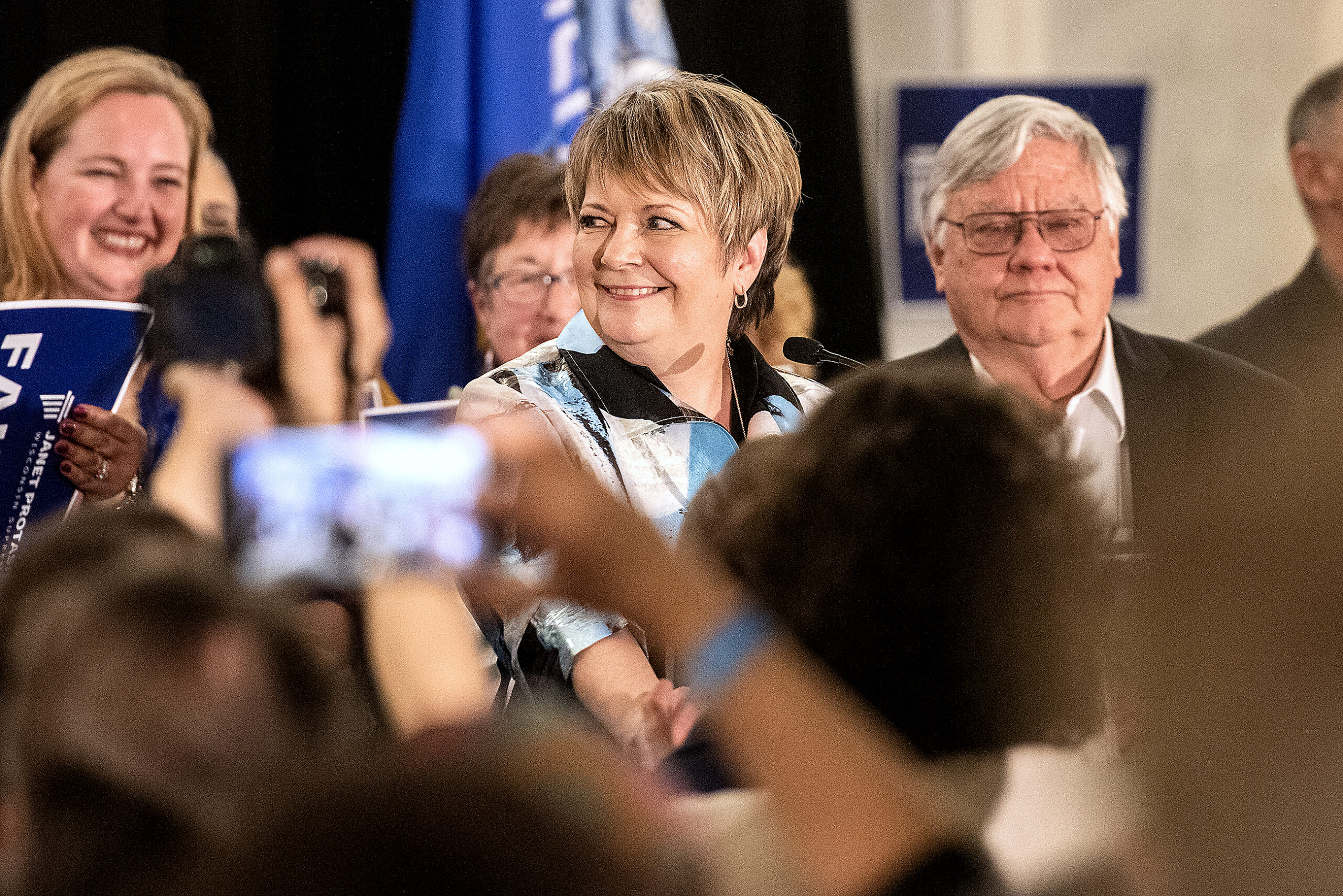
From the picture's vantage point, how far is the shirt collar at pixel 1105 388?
2.09 meters

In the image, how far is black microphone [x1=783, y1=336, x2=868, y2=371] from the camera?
6.24ft

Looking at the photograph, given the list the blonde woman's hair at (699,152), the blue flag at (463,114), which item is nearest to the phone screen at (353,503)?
the blonde woman's hair at (699,152)

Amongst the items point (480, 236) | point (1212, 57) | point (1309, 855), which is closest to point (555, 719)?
point (1309, 855)

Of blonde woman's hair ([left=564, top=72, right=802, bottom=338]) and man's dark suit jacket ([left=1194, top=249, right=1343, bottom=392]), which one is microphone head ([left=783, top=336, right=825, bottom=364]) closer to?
blonde woman's hair ([left=564, top=72, right=802, bottom=338])

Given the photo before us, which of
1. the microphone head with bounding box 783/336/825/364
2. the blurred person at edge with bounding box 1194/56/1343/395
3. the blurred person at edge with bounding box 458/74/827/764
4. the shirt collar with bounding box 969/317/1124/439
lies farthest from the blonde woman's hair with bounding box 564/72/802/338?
the blurred person at edge with bounding box 1194/56/1343/395

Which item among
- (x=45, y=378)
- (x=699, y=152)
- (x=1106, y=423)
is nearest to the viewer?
(x=699, y=152)

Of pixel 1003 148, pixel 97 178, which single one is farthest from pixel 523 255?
pixel 1003 148

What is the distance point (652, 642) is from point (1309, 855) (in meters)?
0.74

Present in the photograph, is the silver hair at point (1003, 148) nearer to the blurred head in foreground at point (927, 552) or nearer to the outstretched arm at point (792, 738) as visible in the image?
the blurred head in foreground at point (927, 552)

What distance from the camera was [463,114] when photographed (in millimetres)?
2760

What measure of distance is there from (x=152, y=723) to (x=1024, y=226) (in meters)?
1.74

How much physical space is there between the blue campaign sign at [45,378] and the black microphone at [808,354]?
35.6 inches

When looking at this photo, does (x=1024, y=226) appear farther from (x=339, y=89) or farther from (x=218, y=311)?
(x=339, y=89)

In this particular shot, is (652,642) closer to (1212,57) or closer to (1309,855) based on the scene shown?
(1309,855)
